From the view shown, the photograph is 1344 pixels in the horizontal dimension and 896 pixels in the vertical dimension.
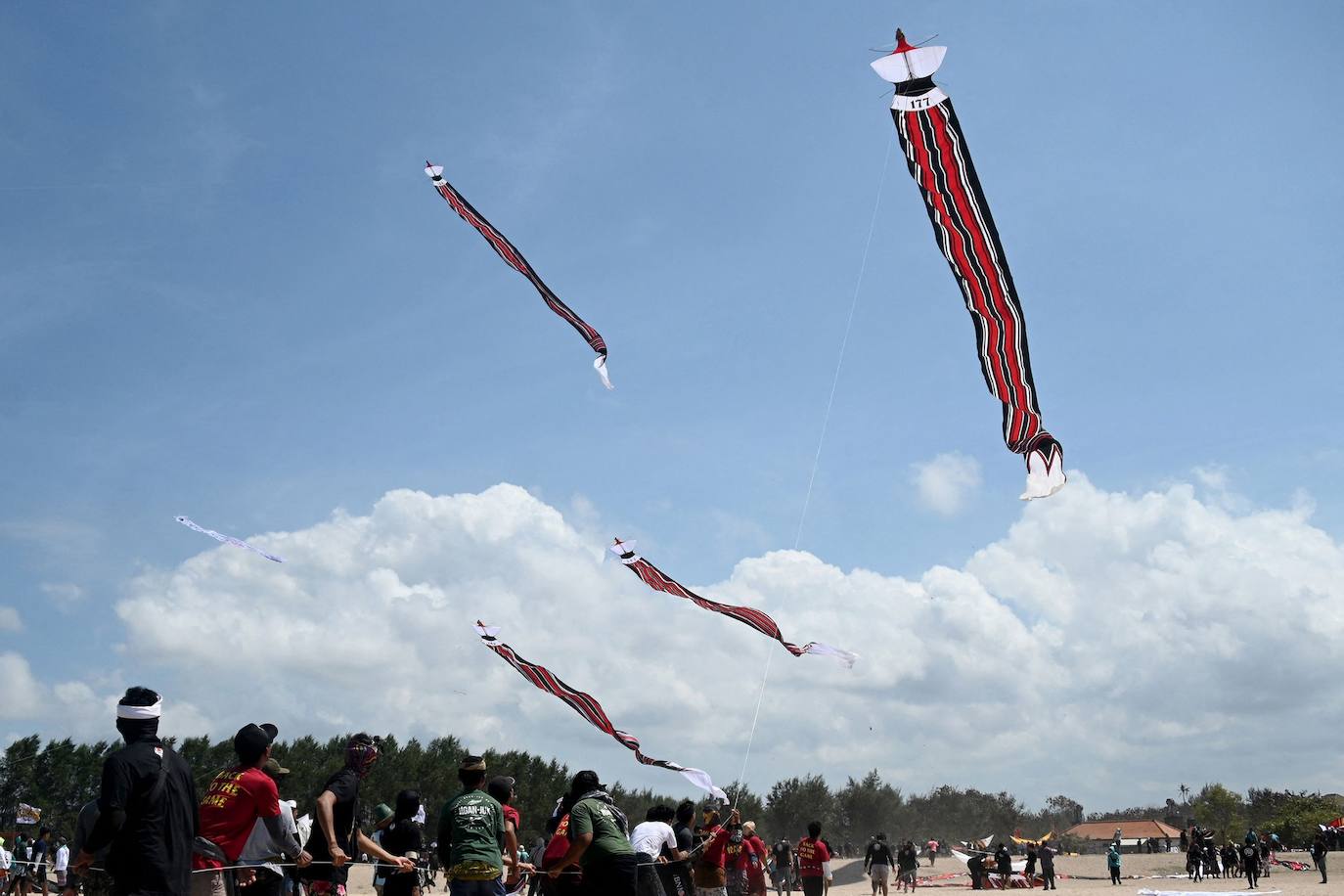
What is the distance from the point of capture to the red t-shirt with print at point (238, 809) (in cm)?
636

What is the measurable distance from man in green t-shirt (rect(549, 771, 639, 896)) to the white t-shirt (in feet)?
6.03

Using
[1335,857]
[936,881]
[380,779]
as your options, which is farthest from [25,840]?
[380,779]

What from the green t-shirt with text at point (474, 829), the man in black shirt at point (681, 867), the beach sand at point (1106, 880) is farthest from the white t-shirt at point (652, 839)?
the beach sand at point (1106, 880)

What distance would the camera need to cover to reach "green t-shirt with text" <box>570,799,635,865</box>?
26.6 ft

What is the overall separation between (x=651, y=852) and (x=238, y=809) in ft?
15.1

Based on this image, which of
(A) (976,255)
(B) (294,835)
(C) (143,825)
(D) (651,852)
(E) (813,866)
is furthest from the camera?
(E) (813,866)

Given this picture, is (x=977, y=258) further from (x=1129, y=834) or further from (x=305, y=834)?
(x=1129, y=834)

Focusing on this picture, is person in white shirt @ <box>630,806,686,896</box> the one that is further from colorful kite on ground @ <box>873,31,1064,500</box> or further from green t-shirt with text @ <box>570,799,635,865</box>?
colorful kite on ground @ <box>873,31,1064,500</box>

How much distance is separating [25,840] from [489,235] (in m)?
17.8

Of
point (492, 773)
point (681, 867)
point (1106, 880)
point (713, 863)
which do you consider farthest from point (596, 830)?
point (492, 773)

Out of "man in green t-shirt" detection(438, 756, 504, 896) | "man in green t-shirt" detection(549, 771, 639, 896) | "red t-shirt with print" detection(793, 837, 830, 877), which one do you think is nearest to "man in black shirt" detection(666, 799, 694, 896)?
"man in green t-shirt" detection(549, 771, 639, 896)

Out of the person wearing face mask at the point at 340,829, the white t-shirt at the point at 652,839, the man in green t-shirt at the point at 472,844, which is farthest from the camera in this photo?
the white t-shirt at the point at 652,839

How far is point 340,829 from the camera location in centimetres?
786

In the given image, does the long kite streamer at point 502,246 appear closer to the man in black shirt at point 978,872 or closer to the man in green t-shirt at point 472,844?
the man in green t-shirt at point 472,844
